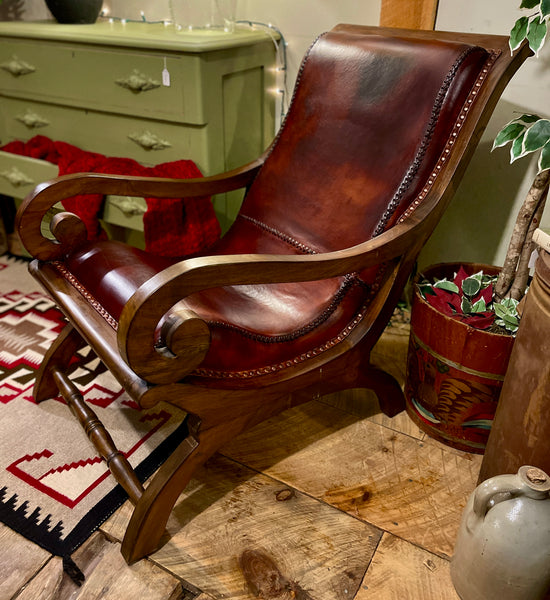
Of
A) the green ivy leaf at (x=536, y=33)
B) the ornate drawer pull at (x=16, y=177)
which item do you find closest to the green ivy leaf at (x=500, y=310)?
the green ivy leaf at (x=536, y=33)

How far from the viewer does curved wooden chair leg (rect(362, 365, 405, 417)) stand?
142cm

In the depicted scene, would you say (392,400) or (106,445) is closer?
(106,445)

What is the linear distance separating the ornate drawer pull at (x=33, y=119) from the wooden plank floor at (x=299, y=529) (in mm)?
1404

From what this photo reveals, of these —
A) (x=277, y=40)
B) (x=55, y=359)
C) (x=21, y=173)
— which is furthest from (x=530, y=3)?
(x=21, y=173)

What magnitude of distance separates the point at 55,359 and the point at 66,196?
47 centimetres

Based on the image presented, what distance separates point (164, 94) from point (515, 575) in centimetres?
154

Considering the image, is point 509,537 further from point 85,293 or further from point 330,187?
point 85,293

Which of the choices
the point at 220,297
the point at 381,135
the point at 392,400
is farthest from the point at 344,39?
the point at 392,400

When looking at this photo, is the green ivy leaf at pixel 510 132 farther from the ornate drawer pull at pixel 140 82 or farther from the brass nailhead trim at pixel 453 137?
the ornate drawer pull at pixel 140 82

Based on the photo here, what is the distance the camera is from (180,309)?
0.97 m

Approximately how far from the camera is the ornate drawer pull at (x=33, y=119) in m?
2.02

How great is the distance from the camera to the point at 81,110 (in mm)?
1906

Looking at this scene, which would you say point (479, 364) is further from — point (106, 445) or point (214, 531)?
point (106, 445)

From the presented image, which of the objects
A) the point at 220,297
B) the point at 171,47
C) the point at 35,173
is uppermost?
the point at 171,47
